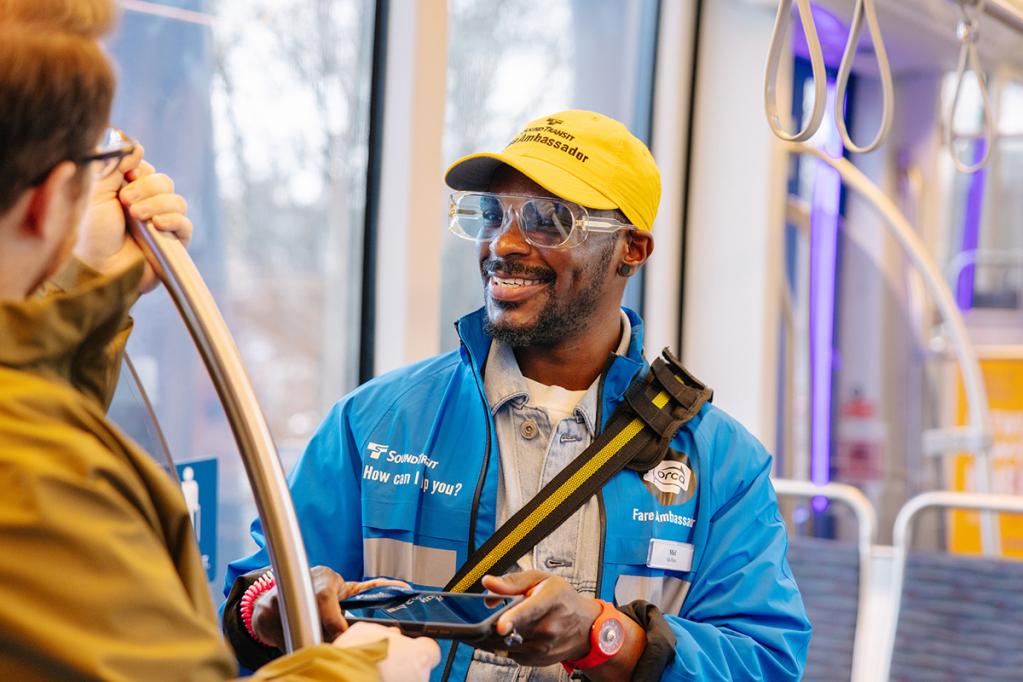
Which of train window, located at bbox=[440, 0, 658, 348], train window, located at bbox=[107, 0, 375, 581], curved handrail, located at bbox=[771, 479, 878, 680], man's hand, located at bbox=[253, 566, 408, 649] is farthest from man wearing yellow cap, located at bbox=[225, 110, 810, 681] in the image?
curved handrail, located at bbox=[771, 479, 878, 680]

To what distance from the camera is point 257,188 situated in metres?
3.19

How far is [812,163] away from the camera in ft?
21.4

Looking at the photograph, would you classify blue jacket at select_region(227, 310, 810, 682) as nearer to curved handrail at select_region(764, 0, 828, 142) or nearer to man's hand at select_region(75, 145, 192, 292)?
curved handrail at select_region(764, 0, 828, 142)

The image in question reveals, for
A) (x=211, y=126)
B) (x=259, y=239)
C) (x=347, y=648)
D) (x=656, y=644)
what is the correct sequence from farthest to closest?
1. (x=259, y=239)
2. (x=211, y=126)
3. (x=656, y=644)
4. (x=347, y=648)

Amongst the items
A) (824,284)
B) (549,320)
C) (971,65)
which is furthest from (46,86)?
(824,284)

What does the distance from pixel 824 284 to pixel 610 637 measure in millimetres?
5199

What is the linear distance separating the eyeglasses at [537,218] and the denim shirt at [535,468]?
213 millimetres

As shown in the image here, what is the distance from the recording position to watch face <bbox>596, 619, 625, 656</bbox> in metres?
1.77

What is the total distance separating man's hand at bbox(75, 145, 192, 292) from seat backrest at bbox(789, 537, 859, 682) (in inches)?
109

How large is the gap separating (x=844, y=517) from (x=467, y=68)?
3964mm

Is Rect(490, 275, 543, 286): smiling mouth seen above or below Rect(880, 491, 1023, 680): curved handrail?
above

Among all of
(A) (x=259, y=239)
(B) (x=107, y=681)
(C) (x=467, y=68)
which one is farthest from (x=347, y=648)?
(C) (x=467, y=68)

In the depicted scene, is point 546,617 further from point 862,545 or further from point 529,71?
point 529,71

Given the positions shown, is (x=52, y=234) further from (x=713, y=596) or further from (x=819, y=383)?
(x=819, y=383)
